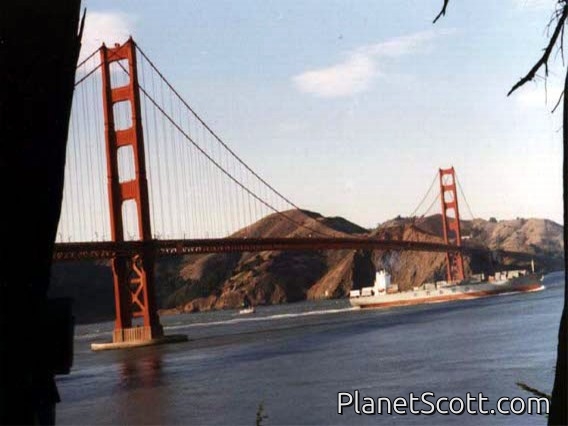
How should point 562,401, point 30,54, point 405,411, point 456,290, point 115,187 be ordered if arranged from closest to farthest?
1. point 30,54
2. point 562,401
3. point 405,411
4. point 115,187
5. point 456,290

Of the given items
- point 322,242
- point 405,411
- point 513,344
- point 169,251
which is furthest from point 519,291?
point 405,411

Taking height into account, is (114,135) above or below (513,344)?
above

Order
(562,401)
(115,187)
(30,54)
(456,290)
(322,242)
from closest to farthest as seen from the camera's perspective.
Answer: (30,54) < (562,401) < (115,187) < (322,242) < (456,290)

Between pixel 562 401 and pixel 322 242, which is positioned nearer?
pixel 562 401

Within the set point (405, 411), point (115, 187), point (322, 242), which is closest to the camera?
point (405, 411)

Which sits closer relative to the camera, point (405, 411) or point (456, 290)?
point (405, 411)

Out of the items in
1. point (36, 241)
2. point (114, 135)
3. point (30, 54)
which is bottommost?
point (36, 241)

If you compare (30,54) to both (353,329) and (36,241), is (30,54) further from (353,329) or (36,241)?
(353,329)

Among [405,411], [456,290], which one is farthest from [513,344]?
[456,290]

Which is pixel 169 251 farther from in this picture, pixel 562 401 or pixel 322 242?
pixel 562 401

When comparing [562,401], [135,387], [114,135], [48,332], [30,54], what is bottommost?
[135,387]
